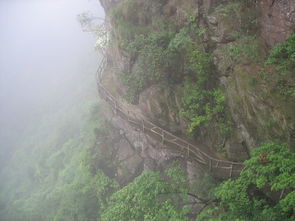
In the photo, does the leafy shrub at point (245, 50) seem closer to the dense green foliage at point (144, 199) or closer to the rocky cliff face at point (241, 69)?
the rocky cliff face at point (241, 69)

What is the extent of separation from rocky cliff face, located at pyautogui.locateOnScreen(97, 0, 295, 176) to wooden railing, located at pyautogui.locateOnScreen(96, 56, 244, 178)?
16.4 inches

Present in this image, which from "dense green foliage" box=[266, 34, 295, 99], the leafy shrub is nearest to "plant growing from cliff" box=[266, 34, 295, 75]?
"dense green foliage" box=[266, 34, 295, 99]

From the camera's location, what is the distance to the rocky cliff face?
782 cm

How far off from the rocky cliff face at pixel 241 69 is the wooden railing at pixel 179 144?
16.4 inches

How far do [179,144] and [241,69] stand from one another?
458 centimetres

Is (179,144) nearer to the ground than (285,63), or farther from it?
nearer to the ground

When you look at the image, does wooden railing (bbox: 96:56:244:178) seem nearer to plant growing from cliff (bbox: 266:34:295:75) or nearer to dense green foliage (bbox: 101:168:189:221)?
dense green foliage (bbox: 101:168:189:221)

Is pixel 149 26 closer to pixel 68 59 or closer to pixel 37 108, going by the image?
pixel 37 108

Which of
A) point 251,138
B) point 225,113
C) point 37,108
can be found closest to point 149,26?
point 225,113

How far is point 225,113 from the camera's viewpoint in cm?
954

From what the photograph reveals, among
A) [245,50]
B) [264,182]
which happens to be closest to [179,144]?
[245,50]

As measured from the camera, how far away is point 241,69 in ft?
28.4

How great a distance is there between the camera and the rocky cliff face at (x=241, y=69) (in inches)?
308

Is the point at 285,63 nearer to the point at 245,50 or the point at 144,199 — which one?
the point at 245,50
